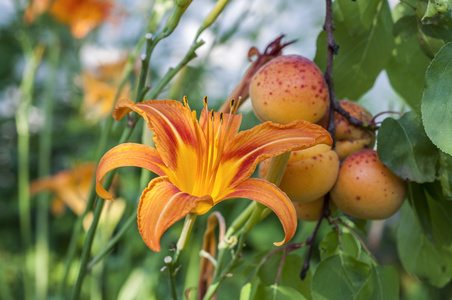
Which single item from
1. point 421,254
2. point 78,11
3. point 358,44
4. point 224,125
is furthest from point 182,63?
point 78,11

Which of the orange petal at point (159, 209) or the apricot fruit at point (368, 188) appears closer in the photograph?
the orange petal at point (159, 209)

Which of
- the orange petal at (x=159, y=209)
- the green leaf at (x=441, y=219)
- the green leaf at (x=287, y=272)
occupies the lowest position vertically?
the green leaf at (x=441, y=219)

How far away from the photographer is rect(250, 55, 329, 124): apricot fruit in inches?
13.6

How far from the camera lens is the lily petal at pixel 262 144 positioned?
295mm

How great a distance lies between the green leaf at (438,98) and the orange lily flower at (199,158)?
74 mm

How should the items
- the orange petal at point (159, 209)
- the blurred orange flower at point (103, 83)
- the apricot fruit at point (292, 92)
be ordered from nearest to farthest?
the orange petal at point (159, 209) < the apricot fruit at point (292, 92) < the blurred orange flower at point (103, 83)

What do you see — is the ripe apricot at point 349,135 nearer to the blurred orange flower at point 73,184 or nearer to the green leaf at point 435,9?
the green leaf at point 435,9

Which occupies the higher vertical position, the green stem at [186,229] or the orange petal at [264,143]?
the orange petal at [264,143]

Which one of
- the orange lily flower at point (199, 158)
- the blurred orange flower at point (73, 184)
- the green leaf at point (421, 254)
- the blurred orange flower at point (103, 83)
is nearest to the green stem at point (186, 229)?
the orange lily flower at point (199, 158)

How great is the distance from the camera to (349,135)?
1.31ft

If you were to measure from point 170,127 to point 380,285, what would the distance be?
197 mm

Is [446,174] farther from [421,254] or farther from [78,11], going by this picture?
[78,11]

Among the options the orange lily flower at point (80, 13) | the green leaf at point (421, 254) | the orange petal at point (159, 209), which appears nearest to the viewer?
the orange petal at point (159, 209)

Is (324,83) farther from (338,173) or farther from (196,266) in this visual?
(196,266)
